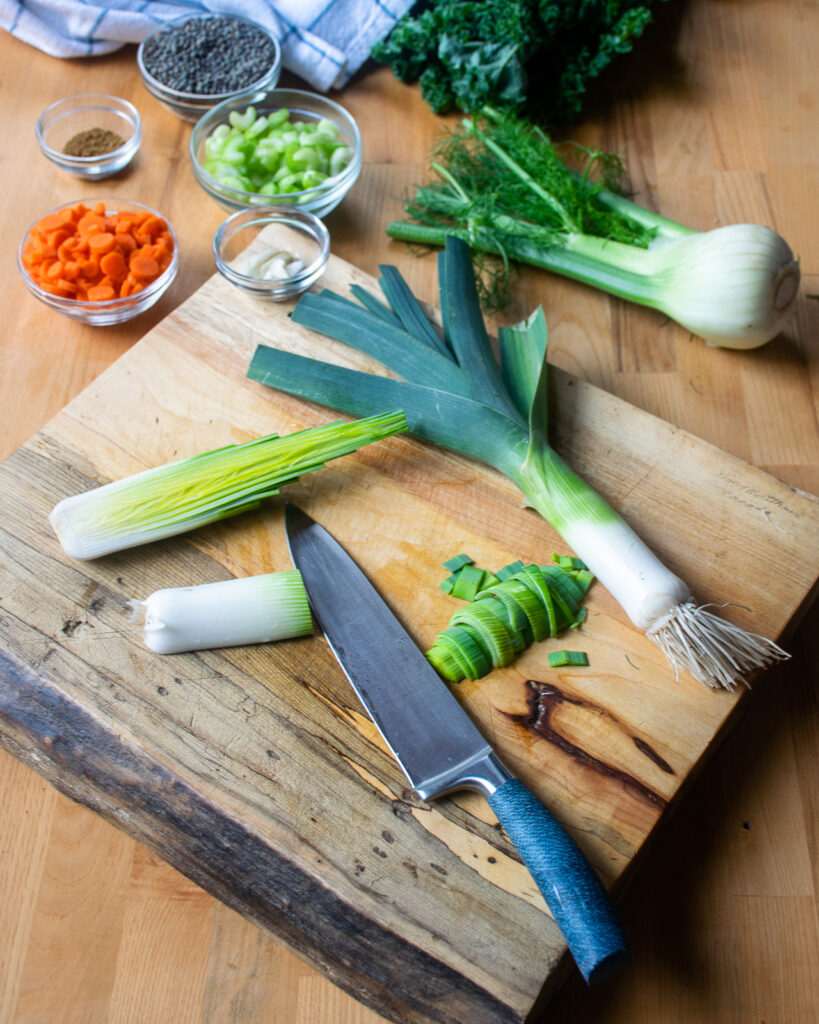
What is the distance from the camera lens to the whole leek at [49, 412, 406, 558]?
162cm

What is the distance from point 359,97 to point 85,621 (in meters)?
1.80

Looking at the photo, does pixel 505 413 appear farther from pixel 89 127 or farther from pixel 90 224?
pixel 89 127

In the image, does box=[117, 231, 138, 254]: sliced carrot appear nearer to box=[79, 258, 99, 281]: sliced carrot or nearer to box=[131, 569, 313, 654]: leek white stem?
box=[79, 258, 99, 281]: sliced carrot

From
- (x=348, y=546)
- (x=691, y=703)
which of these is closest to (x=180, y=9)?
(x=348, y=546)

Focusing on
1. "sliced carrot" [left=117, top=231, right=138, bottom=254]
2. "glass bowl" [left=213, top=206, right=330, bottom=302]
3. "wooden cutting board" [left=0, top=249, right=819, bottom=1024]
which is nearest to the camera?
"wooden cutting board" [left=0, top=249, right=819, bottom=1024]

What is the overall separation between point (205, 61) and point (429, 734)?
200 centimetres

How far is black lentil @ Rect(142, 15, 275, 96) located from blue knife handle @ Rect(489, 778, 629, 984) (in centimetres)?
203

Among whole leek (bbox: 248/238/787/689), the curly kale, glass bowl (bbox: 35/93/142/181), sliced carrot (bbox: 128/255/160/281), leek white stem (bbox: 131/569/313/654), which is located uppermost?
the curly kale

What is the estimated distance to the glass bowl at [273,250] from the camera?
6.43 ft

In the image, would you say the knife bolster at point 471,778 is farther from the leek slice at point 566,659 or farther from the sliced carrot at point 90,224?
the sliced carrot at point 90,224

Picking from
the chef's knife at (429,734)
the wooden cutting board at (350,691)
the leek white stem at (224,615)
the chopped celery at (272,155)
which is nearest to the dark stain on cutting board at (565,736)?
the wooden cutting board at (350,691)

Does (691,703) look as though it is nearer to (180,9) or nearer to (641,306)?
(641,306)

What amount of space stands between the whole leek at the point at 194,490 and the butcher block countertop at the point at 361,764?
0.06 m

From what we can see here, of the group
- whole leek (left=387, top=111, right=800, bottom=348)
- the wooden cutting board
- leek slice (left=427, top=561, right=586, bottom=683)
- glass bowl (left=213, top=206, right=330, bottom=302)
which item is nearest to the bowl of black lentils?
glass bowl (left=213, top=206, right=330, bottom=302)
